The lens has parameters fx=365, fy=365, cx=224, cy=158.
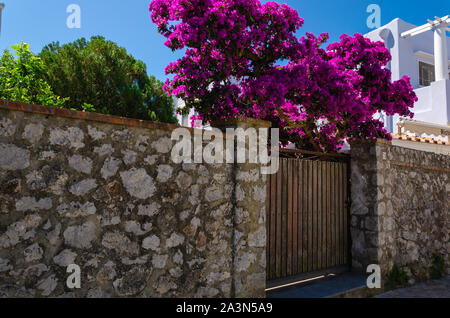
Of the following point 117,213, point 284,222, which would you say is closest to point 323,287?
point 284,222

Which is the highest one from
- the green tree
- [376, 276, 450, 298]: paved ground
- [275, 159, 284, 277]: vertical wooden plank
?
the green tree

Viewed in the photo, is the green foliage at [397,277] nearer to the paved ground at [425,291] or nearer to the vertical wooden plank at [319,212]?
the paved ground at [425,291]

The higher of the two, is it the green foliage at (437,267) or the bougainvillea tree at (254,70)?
the bougainvillea tree at (254,70)

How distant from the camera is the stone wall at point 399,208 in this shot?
20.5 feet

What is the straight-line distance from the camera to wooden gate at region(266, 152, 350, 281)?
206 inches

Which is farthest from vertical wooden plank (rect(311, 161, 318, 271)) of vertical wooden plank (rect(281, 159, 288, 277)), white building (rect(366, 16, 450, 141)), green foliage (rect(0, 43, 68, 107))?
white building (rect(366, 16, 450, 141))

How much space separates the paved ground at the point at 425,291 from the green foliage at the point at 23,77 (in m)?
Answer: 7.15

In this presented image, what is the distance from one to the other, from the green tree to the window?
1143cm

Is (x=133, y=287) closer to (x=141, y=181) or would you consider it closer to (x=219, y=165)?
(x=141, y=181)

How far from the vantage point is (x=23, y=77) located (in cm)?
737

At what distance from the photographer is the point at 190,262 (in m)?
3.95

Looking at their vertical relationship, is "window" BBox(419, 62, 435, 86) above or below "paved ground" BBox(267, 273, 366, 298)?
above

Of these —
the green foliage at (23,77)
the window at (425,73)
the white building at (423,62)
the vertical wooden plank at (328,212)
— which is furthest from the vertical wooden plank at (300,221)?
the window at (425,73)

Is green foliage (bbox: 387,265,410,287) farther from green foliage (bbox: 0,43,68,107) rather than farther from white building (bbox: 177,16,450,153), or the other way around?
white building (bbox: 177,16,450,153)
